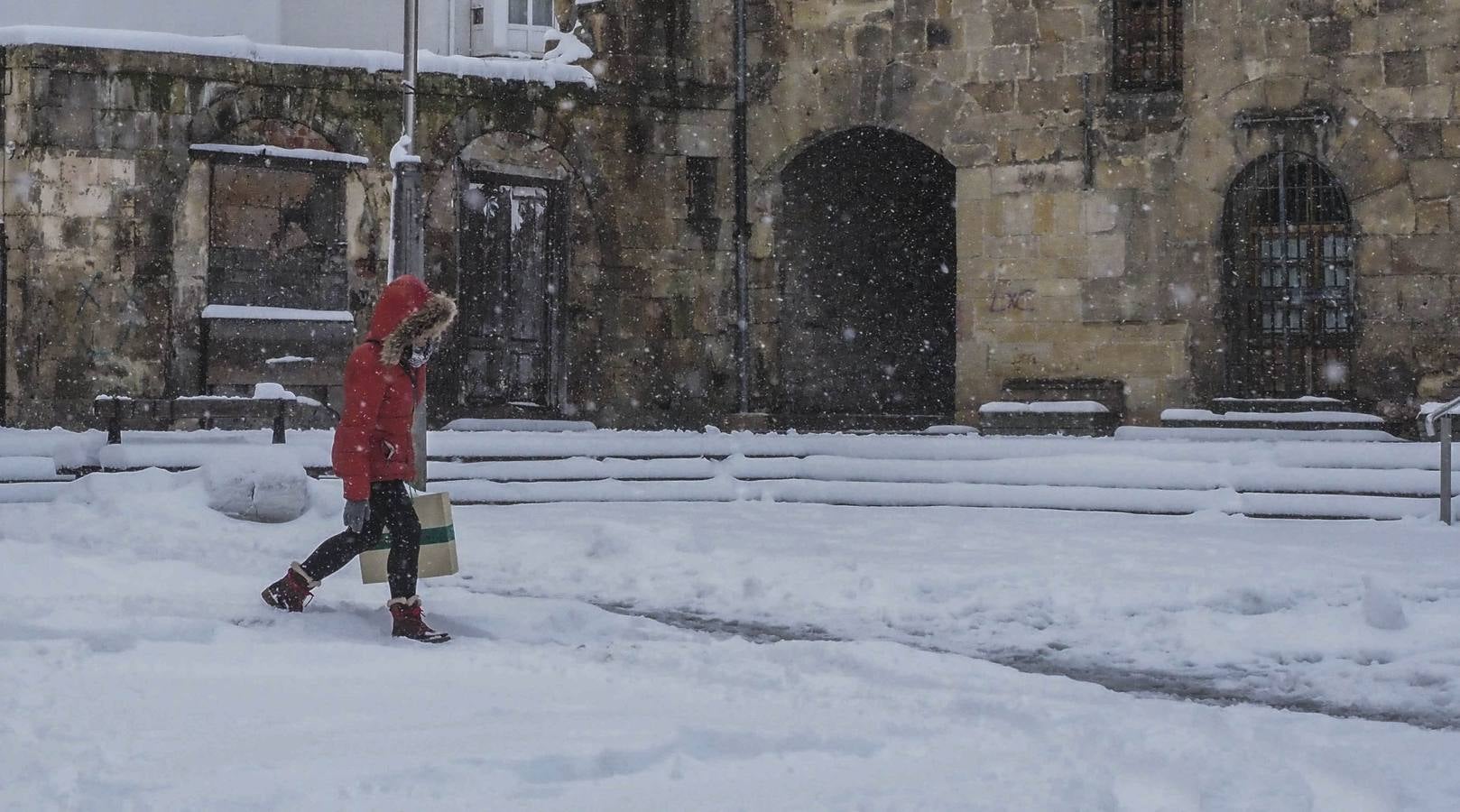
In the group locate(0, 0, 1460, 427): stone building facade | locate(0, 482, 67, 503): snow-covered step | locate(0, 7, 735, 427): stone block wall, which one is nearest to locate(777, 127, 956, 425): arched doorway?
locate(0, 0, 1460, 427): stone building facade

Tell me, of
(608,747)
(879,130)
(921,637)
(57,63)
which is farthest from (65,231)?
(608,747)

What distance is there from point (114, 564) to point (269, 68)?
25.5ft

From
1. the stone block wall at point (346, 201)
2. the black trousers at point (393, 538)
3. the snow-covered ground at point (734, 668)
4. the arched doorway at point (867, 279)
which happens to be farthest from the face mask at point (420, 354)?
the arched doorway at point (867, 279)

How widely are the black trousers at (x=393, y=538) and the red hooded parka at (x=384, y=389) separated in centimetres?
9

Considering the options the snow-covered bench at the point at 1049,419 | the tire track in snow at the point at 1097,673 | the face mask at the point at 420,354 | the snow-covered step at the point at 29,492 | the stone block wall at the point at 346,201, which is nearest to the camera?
the tire track in snow at the point at 1097,673

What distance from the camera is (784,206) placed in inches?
663

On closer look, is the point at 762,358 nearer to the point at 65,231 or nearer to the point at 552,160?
the point at 552,160

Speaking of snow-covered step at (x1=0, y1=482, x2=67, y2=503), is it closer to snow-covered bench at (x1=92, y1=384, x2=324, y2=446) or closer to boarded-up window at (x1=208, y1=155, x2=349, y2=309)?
snow-covered bench at (x1=92, y1=384, x2=324, y2=446)

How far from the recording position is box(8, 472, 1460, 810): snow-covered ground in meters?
4.58

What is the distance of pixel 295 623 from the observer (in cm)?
723

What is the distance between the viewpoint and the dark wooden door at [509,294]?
16.2m

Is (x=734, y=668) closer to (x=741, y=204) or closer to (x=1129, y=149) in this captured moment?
(x=1129, y=149)

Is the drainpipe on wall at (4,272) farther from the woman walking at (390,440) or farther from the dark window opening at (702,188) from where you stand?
the woman walking at (390,440)

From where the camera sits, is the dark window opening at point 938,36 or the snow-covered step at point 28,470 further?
the dark window opening at point 938,36
